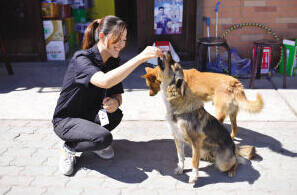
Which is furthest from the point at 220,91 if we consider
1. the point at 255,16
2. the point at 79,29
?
the point at 79,29

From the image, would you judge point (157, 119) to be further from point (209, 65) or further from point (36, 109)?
point (209, 65)

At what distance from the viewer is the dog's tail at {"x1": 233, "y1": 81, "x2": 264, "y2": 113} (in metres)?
3.27

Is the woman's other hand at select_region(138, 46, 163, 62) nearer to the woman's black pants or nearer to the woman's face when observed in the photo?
the woman's face

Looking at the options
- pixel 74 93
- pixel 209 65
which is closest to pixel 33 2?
pixel 209 65

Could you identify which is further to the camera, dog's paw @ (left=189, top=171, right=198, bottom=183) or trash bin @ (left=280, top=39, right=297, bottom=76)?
trash bin @ (left=280, top=39, right=297, bottom=76)

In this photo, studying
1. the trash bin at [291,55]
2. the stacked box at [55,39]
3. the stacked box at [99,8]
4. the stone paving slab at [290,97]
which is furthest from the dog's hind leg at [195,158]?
the stacked box at [99,8]

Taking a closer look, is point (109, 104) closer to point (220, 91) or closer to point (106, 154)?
point (106, 154)

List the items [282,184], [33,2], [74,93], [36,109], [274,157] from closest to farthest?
[282,184], [74,93], [274,157], [36,109], [33,2]

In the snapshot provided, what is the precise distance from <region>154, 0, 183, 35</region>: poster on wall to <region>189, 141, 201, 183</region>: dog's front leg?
15.4 ft

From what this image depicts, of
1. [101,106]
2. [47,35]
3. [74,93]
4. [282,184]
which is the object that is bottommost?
[282,184]

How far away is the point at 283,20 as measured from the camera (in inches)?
258

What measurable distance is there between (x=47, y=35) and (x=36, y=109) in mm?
3152

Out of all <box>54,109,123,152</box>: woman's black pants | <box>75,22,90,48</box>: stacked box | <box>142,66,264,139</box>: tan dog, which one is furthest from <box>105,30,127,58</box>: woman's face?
<box>75,22,90,48</box>: stacked box

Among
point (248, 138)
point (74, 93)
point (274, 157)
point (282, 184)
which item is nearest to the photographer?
point (282, 184)
